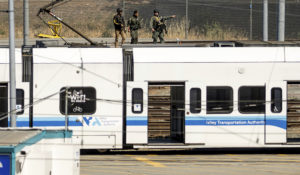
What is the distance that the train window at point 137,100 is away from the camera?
2203 cm

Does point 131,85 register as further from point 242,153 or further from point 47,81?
point 242,153

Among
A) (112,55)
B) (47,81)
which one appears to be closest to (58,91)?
(47,81)

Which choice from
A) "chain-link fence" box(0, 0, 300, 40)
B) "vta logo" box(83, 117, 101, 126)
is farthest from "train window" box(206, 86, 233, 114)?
"chain-link fence" box(0, 0, 300, 40)

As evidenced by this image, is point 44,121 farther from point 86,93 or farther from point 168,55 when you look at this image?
point 168,55

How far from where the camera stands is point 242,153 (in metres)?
23.6

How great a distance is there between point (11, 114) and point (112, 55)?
11.0ft

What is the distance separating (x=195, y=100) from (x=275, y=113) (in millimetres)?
2337

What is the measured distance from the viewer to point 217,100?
2227 cm

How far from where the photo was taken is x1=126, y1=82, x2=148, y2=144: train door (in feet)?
72.2

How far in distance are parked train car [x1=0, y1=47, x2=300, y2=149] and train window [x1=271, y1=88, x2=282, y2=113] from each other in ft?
0.09

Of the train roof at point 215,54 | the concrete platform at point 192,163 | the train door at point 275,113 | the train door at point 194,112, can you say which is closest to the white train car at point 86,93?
the concrete platform at point 192,163

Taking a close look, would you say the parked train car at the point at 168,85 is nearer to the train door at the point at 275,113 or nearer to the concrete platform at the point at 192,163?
the train door at the point at 275,113

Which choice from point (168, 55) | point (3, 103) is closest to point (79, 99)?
point (3, 103)

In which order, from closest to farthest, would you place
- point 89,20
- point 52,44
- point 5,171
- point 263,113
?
1. point 5,171
2. point 263,113
3. point 52,44
4. point 89,20
